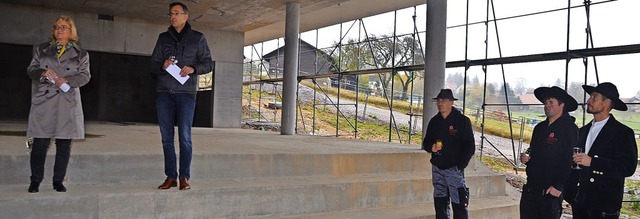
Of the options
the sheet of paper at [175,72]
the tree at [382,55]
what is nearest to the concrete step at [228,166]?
the sheet of paper at [175,72]

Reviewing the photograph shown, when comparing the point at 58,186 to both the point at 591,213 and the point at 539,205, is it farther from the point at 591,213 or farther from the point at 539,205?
the point at 591,213

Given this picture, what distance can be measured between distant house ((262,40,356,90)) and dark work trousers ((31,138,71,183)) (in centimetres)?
1088

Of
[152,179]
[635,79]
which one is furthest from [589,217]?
[635,79]

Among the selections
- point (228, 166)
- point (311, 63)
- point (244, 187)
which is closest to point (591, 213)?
point (244, 187)

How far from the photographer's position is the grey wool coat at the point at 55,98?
11.1 ft

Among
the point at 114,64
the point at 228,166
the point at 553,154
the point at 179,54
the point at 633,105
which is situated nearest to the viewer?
the point at 553,154

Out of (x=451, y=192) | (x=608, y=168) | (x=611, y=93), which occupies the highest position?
(x=611, y=93)

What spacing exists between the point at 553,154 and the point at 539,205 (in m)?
0.35

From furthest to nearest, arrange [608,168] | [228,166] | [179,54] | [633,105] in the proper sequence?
[633,105], [228,166], [179,54], [608,168]

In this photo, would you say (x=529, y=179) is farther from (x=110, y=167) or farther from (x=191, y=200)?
(x=110, y=167)

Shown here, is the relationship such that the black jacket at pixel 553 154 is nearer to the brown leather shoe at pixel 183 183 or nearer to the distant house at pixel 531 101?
the brown leather shoe at pixel 183 183

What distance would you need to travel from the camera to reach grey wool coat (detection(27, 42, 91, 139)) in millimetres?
3387

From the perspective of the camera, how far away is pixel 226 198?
4184 millimetres

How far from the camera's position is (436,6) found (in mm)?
7504
